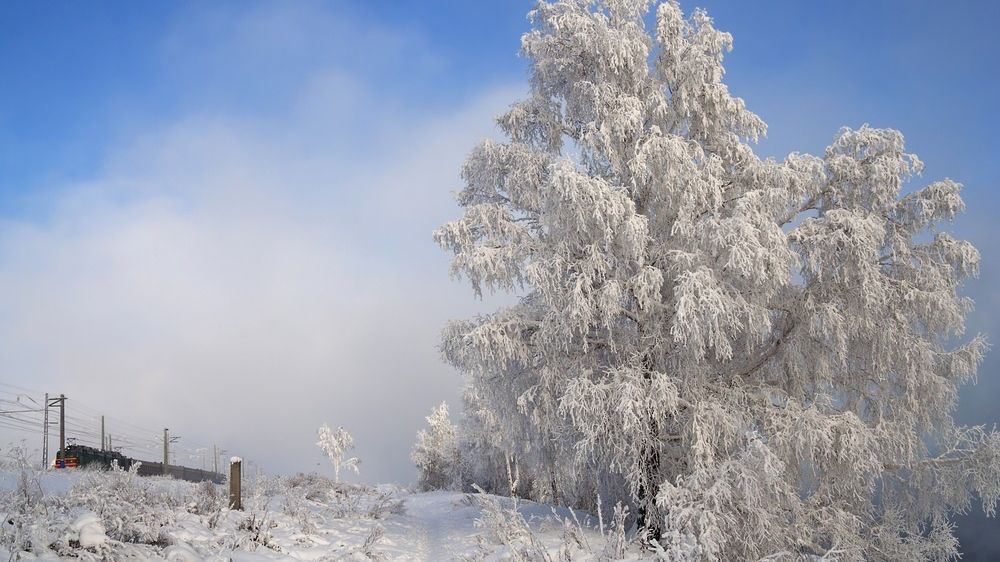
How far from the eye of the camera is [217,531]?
8.91 meters

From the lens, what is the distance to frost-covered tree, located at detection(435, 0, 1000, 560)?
10.8 metres

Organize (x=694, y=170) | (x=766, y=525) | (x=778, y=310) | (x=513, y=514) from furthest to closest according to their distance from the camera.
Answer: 1. (x=778, y=310)
2. (x=694, y=170)
3. (x=766, y=525)
4. (x=513, y=514)

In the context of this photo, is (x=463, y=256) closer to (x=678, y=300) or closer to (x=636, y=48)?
(x=678, y=300)

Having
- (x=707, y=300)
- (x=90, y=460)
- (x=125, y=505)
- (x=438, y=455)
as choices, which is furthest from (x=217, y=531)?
(x=438, y=455)

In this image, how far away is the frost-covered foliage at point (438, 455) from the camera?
37.7 meters

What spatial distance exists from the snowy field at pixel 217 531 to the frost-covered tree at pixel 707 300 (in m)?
2.37

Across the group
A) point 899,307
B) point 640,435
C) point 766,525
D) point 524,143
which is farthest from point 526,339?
point 899,307

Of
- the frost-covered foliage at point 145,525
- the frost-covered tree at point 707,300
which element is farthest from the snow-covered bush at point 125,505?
the frost-covered tree at point 707,300

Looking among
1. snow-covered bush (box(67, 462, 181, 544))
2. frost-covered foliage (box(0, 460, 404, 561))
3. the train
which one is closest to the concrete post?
frost-covered foliage (box(0, 460, 404, 561))

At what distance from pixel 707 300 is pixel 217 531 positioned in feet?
24.9

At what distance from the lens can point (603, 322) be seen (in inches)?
444

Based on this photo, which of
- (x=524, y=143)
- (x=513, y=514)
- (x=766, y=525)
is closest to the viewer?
(x=513, y=514)

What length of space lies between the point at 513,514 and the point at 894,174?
920 cm

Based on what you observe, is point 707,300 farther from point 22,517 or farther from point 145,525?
point 22,517
